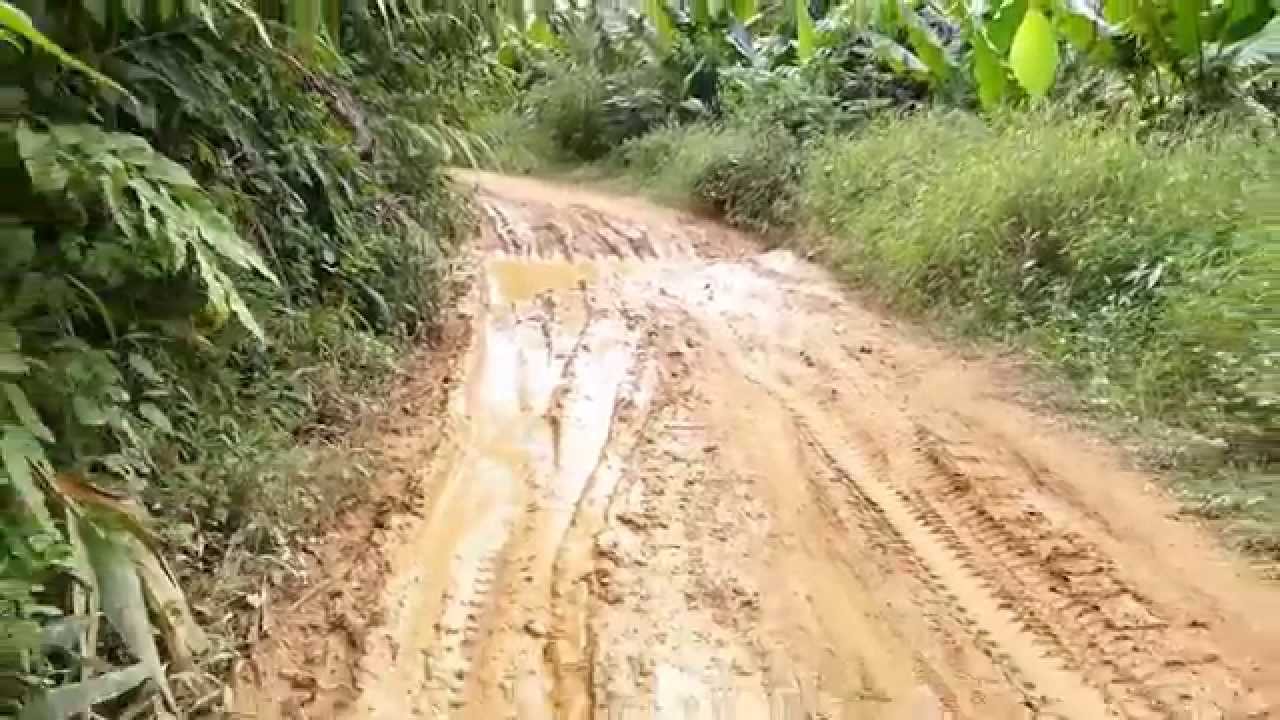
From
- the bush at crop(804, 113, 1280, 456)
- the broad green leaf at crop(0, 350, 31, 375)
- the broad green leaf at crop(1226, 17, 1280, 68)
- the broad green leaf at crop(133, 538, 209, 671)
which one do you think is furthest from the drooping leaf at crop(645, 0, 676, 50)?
the broad green leaf at crop(1226, 17, 1280, 68)

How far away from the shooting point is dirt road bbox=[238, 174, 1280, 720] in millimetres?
2771

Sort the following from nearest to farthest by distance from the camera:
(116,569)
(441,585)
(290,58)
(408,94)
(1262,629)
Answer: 1. (116,569)
2. (1262,629)
3. (441,585)
4. (290,58)
5. (408,94)

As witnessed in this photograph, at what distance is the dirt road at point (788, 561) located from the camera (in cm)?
277

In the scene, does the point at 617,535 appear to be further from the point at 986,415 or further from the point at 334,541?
the point at 986,415

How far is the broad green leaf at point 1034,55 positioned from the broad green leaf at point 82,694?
1.83m

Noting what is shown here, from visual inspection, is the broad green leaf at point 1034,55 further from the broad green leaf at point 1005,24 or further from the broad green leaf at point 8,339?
the broad green leaf at point 8,339

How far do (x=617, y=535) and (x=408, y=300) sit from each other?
1.91 meters

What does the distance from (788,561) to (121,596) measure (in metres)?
1.76

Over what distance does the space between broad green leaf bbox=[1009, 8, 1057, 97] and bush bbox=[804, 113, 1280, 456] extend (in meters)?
3.14

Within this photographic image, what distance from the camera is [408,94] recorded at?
5004 mm

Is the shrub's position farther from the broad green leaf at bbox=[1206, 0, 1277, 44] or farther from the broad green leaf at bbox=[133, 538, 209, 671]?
the broad green leaf at bbox=[1206, 0, 1277, 44]

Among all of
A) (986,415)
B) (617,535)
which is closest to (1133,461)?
(986,415)

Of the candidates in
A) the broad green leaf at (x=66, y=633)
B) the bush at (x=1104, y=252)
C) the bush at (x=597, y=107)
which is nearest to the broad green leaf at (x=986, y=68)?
the broad green leaf at (x=66, y=633)

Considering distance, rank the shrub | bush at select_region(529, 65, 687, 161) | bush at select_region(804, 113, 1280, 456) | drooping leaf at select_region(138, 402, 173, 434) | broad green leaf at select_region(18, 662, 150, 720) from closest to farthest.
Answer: broad green leaf at select_region(18, 662, 150, 720) < drooping leaf at select_region(138, 402, 173, 434) < bush at select_region(804, 113, 1280, 456) < the shrub < bush at select_region(529, 65, 687, 161)
